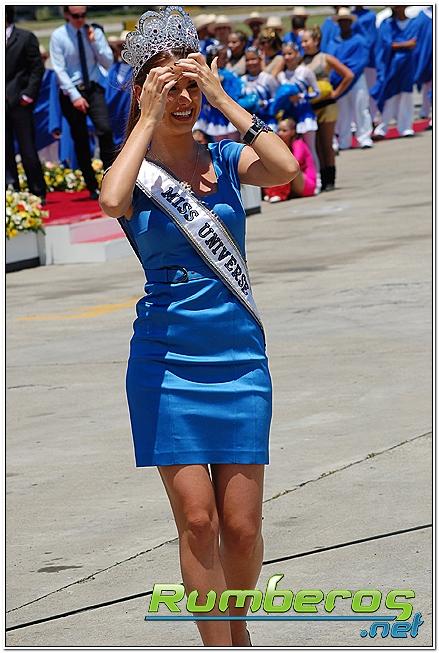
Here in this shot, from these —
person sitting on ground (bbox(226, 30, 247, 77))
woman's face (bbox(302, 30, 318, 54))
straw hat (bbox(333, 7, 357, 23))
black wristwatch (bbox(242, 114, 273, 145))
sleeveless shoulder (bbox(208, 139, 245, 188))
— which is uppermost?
black wristwatch (bbox(242, 114, 273, 145))

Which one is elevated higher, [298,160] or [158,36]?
[158,36]

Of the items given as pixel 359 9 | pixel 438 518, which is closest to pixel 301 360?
pixel 438 518

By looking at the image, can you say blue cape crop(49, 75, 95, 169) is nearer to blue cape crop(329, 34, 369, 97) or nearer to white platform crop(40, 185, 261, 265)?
blue cape crop(329, 34, 369, 97)

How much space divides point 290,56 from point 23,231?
4956 mm

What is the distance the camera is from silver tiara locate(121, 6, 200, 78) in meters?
4.30

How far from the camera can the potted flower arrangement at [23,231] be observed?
14.5 m

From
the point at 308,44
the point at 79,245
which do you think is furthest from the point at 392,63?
the point at 79,245

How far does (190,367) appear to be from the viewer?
13.9 feet

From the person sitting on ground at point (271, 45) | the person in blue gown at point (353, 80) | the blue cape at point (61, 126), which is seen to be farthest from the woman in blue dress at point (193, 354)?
the person in blue gown at point (353, 80)

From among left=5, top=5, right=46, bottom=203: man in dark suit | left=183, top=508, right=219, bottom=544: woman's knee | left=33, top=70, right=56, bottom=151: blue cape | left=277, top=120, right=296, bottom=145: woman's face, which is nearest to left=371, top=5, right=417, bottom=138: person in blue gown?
left=33, top=70, right=56, bottom=151: blue cape

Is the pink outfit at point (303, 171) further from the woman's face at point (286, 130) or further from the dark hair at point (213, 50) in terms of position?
the dark hair at point (213, 50)

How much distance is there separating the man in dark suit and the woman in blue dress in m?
12.1

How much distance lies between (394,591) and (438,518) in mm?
513

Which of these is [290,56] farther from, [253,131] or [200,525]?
[200,525]
